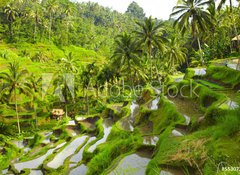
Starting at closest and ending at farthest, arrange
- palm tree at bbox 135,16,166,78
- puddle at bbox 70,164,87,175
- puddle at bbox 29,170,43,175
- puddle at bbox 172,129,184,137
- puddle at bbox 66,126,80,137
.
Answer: puddle at bbox 172,129,184,137
puddle at bbox 70,164,87,175
puddle at bbox 29,170,43,175
puddle at bbox 66,126,80,137
palm tree at bbox 135,16,166,78

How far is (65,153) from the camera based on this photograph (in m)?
31.5

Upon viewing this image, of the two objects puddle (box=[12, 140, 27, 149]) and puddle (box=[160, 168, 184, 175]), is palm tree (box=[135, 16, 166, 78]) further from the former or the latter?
puddle (box=[160, 168, 184, 175])

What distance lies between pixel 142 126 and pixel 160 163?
14.5m

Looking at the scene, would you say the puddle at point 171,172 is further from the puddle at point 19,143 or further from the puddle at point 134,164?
the puddle at point 19,143

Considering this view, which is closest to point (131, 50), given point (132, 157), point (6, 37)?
point (132, 157)

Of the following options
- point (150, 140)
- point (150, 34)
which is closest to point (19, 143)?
point (150, 34)

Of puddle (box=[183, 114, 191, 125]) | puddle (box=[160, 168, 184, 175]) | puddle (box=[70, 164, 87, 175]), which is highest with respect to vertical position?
puddle (box=[183, 114, 191, 125])

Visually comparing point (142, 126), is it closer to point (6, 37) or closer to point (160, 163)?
point (160, 163)

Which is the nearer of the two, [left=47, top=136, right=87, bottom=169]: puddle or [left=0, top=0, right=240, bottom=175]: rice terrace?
[left=0, top=0, right=240, bottom=175]: rice terrace

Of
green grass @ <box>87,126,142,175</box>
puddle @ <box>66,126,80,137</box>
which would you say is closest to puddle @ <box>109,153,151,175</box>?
green grass @ <box>87,126,142,175</box>

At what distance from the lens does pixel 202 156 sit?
10641 millimetres

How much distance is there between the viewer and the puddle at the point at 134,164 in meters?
14.8

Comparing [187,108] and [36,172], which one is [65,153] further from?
[187,108]

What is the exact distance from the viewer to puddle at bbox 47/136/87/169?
28009 mm
